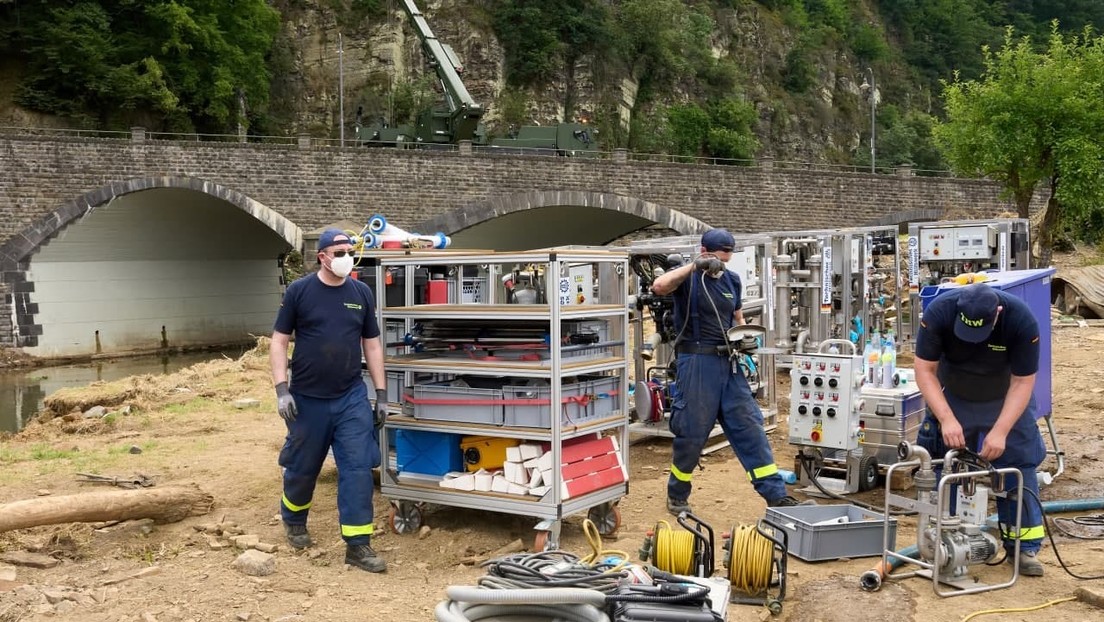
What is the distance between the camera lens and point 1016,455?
4.90 meters

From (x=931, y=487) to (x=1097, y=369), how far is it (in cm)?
860

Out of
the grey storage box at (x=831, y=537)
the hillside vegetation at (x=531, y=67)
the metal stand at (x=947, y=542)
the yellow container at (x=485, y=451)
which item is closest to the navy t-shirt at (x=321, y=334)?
the yellow container at (x=485, y=451)

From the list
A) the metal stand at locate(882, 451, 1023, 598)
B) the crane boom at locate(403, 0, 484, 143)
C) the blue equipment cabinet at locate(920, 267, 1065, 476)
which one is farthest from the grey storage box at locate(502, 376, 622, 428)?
the crane boom at locate(403, 0, 484, 143)

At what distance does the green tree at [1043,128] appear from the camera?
67.9 feet

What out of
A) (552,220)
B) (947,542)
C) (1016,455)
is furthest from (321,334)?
(552,220)

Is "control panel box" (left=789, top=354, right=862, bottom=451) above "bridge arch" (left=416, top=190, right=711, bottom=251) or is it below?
below

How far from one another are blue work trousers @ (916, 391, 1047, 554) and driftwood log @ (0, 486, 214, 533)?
473 centimetres

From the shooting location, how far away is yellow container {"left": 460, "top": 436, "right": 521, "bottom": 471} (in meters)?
5.77

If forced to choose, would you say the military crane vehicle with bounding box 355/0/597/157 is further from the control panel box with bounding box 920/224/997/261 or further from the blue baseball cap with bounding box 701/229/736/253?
the blue baseball cap with bounding box 701/229/736/253

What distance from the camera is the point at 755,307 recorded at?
31.3 ft

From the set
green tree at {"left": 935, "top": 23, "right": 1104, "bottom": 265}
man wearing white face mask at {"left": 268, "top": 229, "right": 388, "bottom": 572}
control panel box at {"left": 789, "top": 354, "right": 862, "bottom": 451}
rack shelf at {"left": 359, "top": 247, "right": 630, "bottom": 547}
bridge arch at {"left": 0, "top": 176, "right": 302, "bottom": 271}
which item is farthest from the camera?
bridge arch at {"left": 0, "top": 176, "right": 302, "bottom": 271}

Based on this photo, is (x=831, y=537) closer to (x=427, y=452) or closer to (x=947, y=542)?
(x=947, y=542)

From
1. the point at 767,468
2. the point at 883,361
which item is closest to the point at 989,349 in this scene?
the point at 767,468

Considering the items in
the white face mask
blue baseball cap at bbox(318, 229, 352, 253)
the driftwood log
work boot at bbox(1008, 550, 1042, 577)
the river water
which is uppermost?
blue baseball cap at bbox(318, 229, 352, 253)
